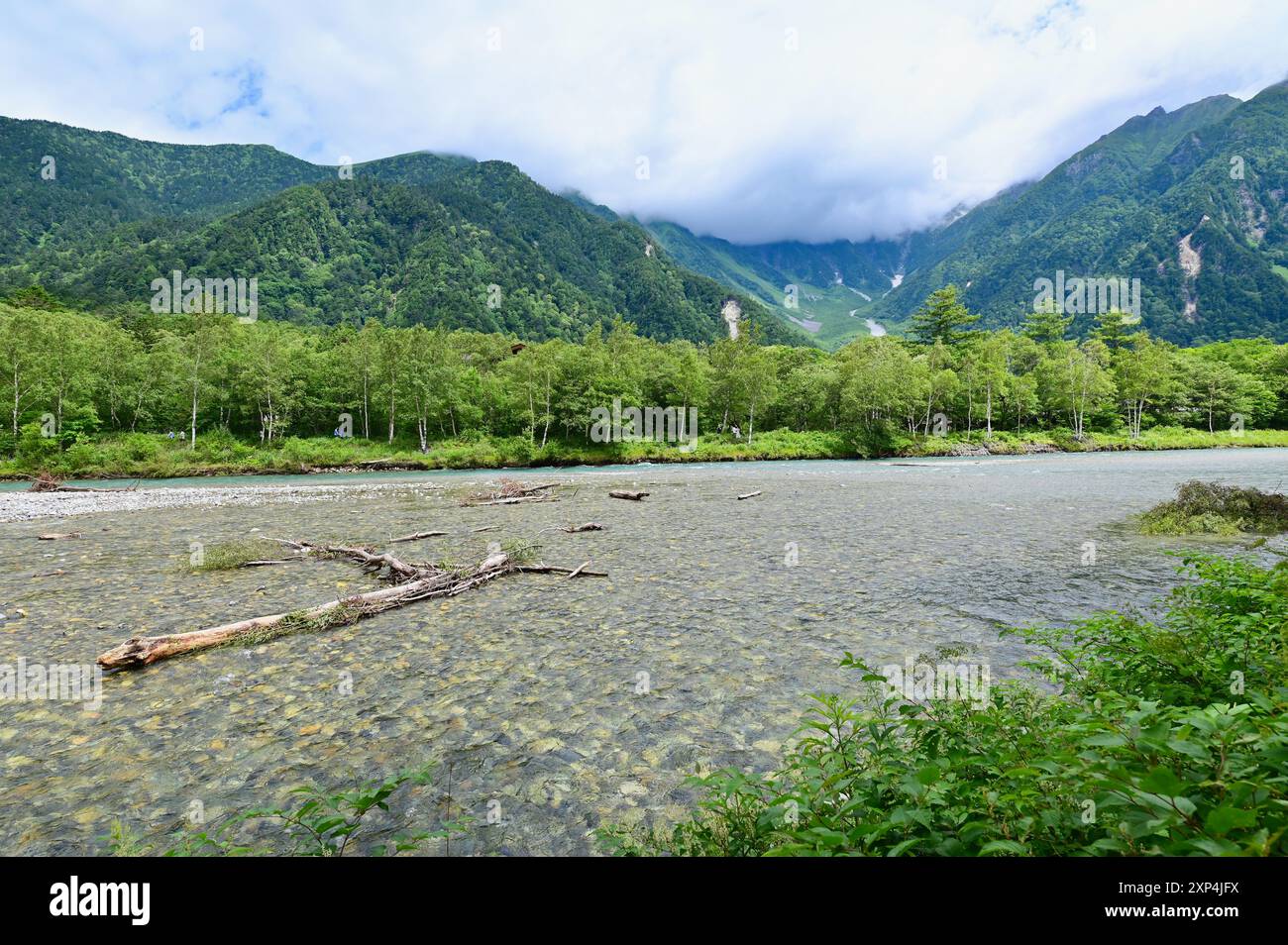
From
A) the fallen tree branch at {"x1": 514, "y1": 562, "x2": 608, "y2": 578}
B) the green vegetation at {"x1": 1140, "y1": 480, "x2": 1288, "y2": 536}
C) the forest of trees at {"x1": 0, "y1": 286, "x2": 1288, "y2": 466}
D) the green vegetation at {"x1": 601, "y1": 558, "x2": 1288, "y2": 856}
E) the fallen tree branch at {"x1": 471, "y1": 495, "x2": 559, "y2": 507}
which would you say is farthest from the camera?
the forest of trees at {"x1": 0, "y1": 286, "x2": 1288, "y2": 466}

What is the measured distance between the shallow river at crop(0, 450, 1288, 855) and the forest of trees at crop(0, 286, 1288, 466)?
2384 inches

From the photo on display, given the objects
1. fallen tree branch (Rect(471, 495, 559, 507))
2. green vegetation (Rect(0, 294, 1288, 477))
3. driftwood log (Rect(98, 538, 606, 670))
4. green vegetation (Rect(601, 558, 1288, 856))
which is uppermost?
green vegetation (Rect(0, 294, 1288, 477))

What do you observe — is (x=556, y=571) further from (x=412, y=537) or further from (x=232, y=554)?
(x=232, y=554)

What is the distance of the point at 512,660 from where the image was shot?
9266 mm

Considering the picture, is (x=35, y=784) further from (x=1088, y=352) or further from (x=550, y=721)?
(x=1088, y=352)

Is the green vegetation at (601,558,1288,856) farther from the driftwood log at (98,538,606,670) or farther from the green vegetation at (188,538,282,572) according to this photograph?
the green vegetation at (188,538,282,572)

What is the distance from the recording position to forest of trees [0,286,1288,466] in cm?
7081

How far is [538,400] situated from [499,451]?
438 inches

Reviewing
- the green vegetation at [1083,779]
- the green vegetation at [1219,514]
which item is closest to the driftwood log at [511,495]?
the green vegetation at [1219,514]

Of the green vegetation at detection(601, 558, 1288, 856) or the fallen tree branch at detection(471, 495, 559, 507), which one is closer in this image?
the green vegetation at detection(601, 558, 1288, 856)

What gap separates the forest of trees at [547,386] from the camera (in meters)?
70.8

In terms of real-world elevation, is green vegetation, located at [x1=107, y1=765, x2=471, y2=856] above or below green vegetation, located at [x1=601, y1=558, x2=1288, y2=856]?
below

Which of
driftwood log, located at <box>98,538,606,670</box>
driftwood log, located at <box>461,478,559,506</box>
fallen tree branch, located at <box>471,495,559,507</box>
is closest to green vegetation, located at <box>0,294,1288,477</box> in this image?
driftwood log, located at <box>461,478,559,506</box>
